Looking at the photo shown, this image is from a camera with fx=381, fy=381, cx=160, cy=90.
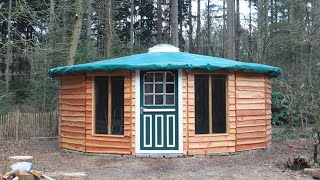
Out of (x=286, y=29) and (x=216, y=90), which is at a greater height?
(x=286, y=29)

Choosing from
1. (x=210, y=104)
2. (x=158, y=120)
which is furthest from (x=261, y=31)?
(x=158, y=120)

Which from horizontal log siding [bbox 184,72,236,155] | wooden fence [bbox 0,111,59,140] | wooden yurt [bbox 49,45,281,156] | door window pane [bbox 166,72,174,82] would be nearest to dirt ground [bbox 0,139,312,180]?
horizontal log siding [bbox 184,72,236,155]

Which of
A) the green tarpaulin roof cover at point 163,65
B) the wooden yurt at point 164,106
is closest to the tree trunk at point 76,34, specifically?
the green tarpaulin roof cover at point 163,65

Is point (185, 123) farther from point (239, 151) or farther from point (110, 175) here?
point (110, 175)

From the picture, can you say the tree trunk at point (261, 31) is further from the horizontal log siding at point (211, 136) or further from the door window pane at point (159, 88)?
the door window pane at point (159, 88)

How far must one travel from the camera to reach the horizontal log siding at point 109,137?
8.61 metres

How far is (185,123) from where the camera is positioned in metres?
8.55

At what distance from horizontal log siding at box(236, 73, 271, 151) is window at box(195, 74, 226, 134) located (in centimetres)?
39

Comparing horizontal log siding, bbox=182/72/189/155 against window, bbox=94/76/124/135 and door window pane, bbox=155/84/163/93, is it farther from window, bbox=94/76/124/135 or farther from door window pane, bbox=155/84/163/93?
window, bbox=94/76/124/135

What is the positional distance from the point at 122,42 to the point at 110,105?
483 inches

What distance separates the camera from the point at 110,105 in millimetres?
8805

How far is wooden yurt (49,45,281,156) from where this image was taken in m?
8.55

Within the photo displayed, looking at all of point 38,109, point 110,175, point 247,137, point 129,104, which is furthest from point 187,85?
point 38,109

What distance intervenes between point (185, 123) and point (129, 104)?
1330mm
